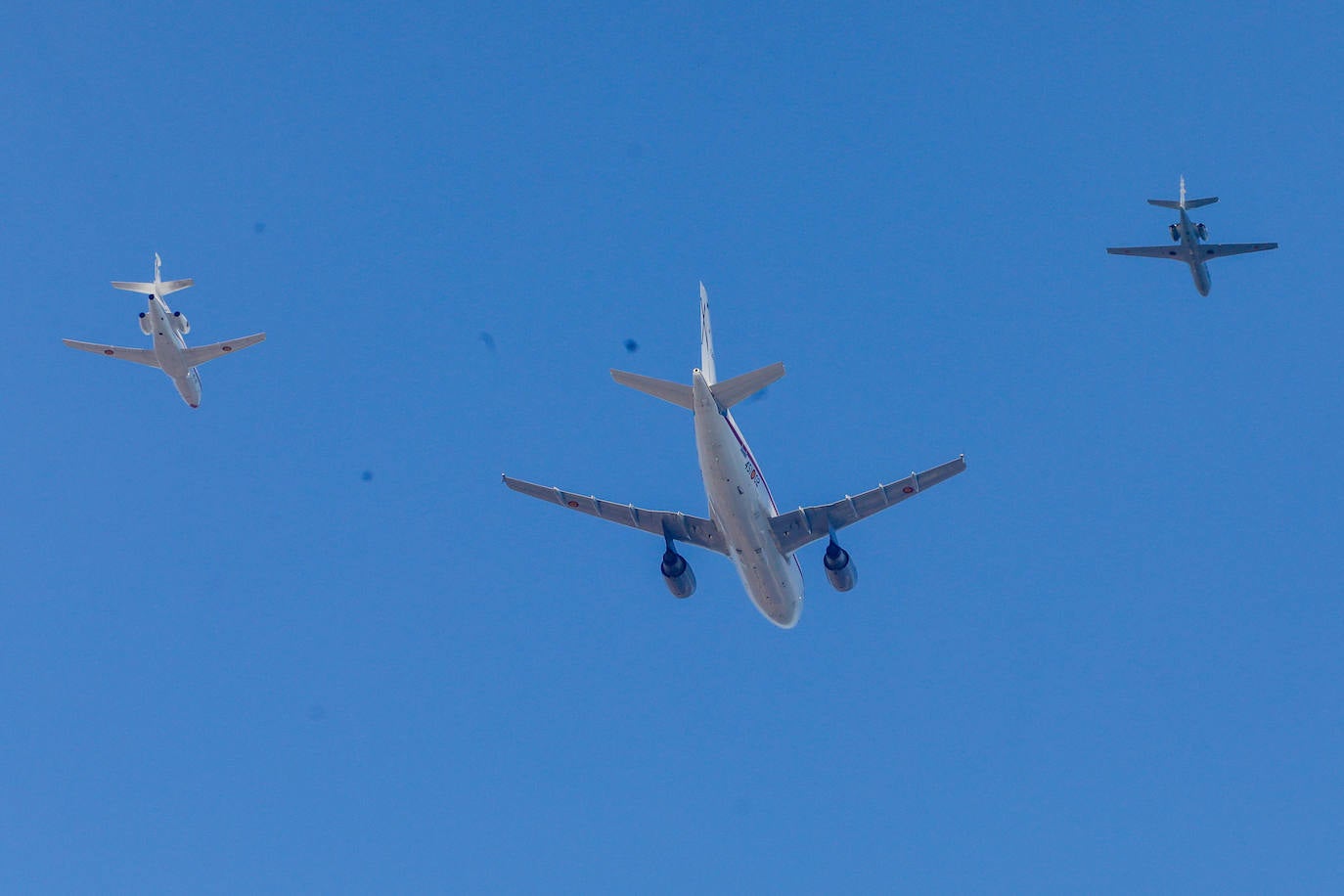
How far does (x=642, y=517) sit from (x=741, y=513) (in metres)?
7.67

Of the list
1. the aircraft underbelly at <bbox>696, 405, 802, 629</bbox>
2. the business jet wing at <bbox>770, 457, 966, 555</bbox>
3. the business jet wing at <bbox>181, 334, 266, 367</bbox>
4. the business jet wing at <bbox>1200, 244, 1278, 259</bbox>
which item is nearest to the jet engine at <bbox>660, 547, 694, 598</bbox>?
the aircraft underbelly at <bbox>696, 405, 802, 629</bbox>

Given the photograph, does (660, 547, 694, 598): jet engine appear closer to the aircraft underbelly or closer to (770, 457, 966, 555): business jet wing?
the aircraft underbelly

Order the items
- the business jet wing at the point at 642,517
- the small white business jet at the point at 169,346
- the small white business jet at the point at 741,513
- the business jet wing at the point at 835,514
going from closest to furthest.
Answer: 1. the small white business jet at the point at 741,513
2. the business jet wing at the point at 835,514
3. the business jet wing at the point at 642,517
4. the small white business jet at the point at 169,346

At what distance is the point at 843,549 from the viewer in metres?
50.8

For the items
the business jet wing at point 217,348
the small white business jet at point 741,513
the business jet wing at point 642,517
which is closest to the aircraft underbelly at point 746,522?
the small white business jet at point 741,513

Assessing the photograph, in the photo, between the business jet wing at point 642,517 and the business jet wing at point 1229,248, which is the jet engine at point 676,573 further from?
the business jet wing at point 1229,248

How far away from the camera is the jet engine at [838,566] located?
166 ft

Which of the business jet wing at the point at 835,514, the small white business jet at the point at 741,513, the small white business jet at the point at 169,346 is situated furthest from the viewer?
the small white business jet at the point at 169,346

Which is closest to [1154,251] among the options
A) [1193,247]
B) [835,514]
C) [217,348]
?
A: [1193,247]

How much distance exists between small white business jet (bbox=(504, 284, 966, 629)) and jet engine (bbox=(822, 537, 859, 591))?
0.04m

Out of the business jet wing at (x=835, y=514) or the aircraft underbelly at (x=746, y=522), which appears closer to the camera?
the aircraft underbelly at (x=746, y=522)

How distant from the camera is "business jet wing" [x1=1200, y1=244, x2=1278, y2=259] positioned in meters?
68.2

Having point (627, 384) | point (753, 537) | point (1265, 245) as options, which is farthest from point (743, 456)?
point (1265, 245)

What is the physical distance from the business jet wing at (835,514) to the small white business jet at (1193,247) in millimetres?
28561
